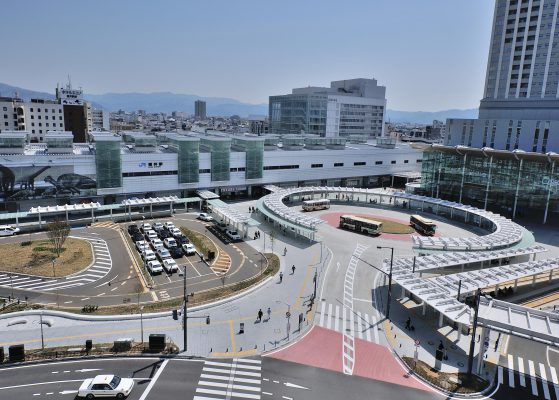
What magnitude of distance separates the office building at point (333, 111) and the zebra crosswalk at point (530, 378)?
403ft

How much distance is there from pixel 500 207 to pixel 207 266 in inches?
2359

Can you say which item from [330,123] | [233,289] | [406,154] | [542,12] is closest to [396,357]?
[233,289]

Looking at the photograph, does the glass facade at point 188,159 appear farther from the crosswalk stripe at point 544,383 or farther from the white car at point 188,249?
the crosswalk stripe at point 544,383

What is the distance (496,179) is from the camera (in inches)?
2933

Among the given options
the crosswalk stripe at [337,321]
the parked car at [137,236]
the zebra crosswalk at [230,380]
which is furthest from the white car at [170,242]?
the zebra crosswalk at [230,380]

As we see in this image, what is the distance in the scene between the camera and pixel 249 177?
8162 centimetres

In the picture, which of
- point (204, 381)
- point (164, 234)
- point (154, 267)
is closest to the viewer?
point (204, 381)

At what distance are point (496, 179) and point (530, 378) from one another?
56.6 metres

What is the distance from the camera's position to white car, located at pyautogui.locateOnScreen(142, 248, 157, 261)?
44925mm

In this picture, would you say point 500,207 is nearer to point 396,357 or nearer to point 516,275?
point 516,275

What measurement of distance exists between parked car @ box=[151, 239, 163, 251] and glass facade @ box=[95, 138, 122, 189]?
21766 millimetres

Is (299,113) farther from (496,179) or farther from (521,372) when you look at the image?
(521,372)

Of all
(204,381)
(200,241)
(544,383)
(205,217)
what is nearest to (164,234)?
(200,241)

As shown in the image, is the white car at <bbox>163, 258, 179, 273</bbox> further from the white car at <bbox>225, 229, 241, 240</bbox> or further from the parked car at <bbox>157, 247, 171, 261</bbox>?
the white car at <bbox>225, 229, 241, 240</bbox>
